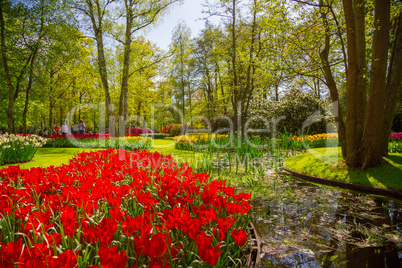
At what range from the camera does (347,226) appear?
308 cm

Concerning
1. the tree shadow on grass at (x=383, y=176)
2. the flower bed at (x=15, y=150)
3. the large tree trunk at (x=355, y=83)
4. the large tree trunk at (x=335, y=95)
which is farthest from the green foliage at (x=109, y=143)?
the tree shadow on grass at (x=383, y=176)

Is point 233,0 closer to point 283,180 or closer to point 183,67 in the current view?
point 283,180

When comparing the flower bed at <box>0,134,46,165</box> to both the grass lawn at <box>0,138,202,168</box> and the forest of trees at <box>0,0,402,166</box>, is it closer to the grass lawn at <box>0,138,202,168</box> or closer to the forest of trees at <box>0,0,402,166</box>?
the grass lawn at <box>0,138,202,168</box>

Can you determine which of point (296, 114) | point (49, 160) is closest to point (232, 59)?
point (296, 114)

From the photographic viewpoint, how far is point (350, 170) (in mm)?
5383

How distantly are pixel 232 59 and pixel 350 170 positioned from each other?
10323mm

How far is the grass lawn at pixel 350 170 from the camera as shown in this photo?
4637 millimetres

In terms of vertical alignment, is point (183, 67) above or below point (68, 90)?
above

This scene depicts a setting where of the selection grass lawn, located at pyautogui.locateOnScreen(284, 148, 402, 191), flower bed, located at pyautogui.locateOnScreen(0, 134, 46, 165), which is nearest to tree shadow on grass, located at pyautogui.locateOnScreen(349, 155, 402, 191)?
grass lawn, located at pyautogui.locateOnScreen(284, 148, 402, 191)

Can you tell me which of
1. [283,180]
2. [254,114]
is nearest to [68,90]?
[254,114]

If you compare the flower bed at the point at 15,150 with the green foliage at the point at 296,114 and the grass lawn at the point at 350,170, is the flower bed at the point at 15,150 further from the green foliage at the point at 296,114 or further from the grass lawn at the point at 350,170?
the green foliage at the point at 296,114

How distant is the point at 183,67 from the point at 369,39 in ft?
74.0

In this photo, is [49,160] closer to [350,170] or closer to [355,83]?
[350,170]

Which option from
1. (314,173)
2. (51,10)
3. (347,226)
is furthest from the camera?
(51,10)
